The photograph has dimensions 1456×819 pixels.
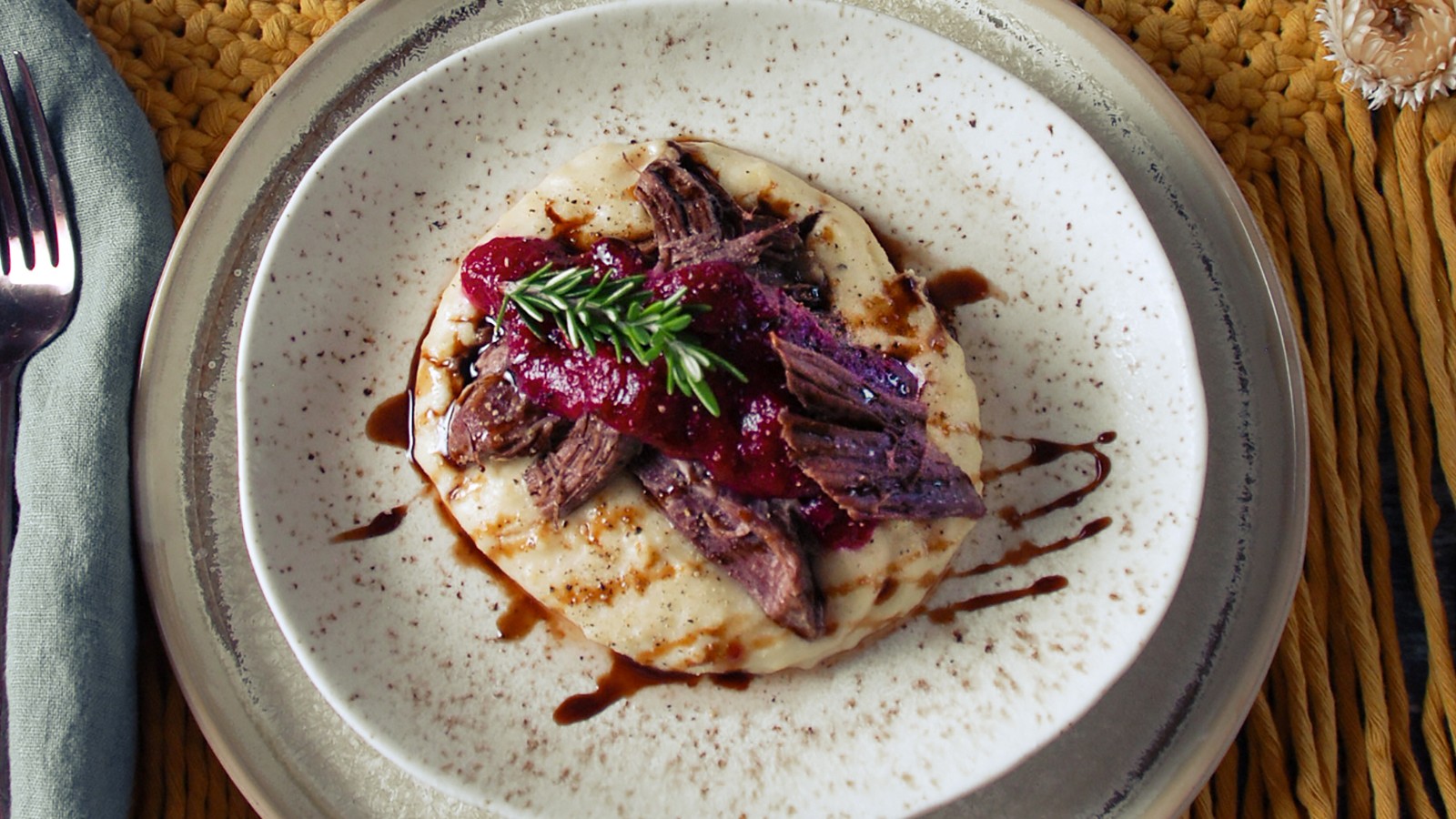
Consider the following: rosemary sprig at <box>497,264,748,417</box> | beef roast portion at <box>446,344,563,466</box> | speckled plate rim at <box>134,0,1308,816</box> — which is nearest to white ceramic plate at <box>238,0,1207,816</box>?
speckled plate rim at <box>134,0,1308,816</box>

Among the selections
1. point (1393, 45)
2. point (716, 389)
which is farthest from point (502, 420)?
point (1393, 45)

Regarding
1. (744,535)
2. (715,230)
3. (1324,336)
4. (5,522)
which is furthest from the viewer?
(1324,336)

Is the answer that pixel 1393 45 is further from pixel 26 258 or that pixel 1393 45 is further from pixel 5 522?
pixel 5 522

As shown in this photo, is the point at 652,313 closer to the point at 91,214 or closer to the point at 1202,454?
the point at 1202,454

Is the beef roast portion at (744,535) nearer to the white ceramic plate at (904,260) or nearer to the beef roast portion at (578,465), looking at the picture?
the beef roast portion at (578,465)

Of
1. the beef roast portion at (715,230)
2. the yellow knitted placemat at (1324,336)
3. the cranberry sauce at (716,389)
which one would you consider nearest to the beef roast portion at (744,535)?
the cranberry sauce at (716,389)

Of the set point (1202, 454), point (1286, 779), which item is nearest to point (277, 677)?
point (1202, 454)
